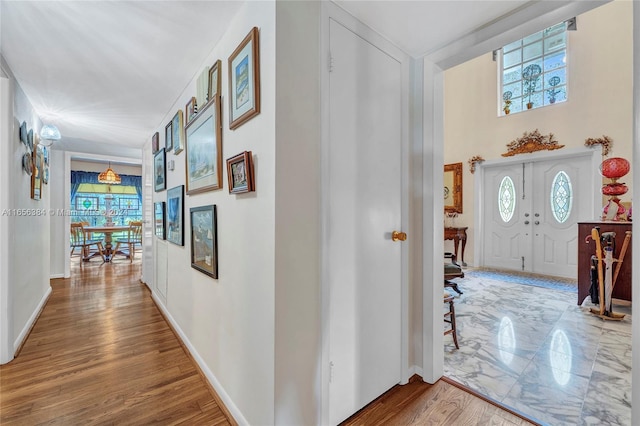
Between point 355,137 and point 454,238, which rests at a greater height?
point 355,137

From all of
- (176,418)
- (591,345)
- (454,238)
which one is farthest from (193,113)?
(454,238)

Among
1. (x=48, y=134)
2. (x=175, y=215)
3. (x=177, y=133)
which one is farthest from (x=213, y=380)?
(x=48, y=134)

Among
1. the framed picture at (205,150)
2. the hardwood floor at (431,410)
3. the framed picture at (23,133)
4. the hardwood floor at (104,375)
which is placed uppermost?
the framed picture at (23,133)

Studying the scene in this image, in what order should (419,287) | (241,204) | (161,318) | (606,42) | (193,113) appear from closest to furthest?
(241,204), (419,287), (193,113), (161,318), (606,42)

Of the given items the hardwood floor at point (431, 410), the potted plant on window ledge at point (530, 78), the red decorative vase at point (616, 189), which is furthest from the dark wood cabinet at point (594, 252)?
the hardwood floor at point (431, 410)

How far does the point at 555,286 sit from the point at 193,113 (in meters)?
5.34

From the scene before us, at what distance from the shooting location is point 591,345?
7.75ft

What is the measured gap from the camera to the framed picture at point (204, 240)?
72.6 inches

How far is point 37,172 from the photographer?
10.6ft

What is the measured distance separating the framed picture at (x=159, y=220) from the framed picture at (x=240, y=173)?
81.3 inches

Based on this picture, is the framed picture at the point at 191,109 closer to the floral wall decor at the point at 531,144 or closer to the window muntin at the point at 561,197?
the floral wall decor at the point at 531,144

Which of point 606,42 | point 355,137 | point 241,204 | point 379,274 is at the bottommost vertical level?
point 379,274

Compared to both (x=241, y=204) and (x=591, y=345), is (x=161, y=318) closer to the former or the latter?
(x=241, y=204)

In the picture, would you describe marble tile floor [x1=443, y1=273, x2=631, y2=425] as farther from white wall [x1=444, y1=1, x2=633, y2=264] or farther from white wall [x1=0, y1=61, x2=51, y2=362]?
white wall [x1=0, y1=61, x2=51, y2=362]
